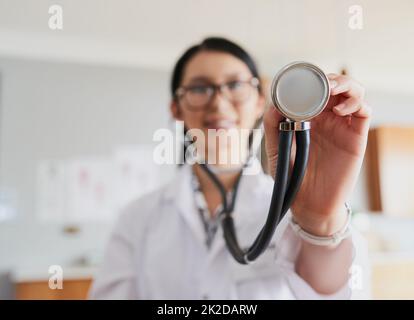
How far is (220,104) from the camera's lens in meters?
0.39

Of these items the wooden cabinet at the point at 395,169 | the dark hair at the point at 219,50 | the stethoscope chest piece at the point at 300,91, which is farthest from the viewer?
the dark hair at the point at 219,50

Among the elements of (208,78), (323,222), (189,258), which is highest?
(208,78)

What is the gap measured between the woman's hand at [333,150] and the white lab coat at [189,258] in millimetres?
51

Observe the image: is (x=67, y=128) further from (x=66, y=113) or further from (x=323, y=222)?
(x=323, y=222)

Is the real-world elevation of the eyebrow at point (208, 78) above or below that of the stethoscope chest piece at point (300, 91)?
above

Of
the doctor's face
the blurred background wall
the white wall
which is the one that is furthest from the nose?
the white wall

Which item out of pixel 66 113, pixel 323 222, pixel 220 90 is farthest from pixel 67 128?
pixel 323 222

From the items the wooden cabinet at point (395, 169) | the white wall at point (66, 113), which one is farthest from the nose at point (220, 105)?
the white wall at point (66, 113)

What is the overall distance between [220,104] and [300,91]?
0.19 m

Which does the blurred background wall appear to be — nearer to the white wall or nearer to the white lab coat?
the white wall

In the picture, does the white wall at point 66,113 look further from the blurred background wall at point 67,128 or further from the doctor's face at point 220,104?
the doctor's face at point 220,104

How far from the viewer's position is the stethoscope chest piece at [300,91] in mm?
199

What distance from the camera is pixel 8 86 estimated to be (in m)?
1.82
